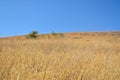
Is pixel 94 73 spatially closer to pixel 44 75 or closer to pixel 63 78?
pixel 63 78

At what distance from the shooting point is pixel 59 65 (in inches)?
108

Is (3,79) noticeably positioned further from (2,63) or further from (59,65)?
(59,65)

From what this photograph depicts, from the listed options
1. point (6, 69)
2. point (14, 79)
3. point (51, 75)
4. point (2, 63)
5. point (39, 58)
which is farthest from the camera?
point (39, 58)

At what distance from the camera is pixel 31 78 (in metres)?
2.02

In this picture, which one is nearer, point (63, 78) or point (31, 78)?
point (31, 78)

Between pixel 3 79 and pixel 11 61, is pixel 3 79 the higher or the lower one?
the lower one

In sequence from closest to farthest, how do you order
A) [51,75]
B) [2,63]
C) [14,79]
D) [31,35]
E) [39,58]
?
1. [14,79]
2. [51,75]
3. [2,63]
4. [39,58]
5. [31,35]

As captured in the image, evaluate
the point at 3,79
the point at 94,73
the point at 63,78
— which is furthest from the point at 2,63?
the point at 94,73

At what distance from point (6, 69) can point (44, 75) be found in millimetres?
630

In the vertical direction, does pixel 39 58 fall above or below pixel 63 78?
above

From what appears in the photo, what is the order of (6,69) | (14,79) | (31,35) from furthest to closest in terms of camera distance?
(31,35) < (6,69) < (14,79)

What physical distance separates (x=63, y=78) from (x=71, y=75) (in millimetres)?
199

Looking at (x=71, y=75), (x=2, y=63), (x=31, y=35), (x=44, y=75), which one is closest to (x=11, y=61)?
(x=2, y=63)

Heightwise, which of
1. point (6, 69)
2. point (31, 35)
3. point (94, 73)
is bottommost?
point (94, 73)
